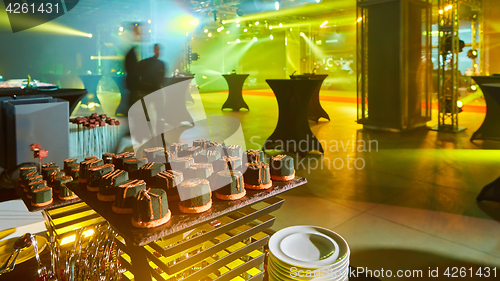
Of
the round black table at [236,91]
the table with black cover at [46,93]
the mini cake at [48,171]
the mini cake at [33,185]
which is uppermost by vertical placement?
the round black table at [236,91]

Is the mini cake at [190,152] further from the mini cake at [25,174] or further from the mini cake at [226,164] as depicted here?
the mini cake at [25,174]

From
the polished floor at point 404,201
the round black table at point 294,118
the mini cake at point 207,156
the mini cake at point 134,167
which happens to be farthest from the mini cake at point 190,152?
the round black table at point 294,118

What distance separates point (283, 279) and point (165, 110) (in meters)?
6.06

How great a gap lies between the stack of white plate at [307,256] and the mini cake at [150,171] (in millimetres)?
362

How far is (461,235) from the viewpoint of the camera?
6.68ft

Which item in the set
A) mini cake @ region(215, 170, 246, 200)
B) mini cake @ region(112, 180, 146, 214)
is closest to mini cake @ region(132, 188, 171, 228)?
mini cake @ region(112, 180, 146, 214)

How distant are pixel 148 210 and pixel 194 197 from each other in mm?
113

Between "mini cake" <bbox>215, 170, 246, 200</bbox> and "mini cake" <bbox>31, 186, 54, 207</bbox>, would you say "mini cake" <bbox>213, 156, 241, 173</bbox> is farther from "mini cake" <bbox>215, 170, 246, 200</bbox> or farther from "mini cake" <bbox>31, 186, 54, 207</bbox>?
"mini cake" <bbox>31, 186, 54, 207</bbox>

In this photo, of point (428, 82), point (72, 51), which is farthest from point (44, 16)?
point (428, 82)

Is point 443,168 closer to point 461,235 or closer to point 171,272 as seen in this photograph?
point 461,235

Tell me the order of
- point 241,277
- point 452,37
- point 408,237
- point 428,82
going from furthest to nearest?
point 428,82 → point 452,37 → point 408,237 → point 241,277

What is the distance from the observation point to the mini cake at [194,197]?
79 centimetres

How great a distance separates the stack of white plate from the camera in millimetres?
706

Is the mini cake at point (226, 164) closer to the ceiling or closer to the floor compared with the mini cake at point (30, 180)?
closer to the ceiling
